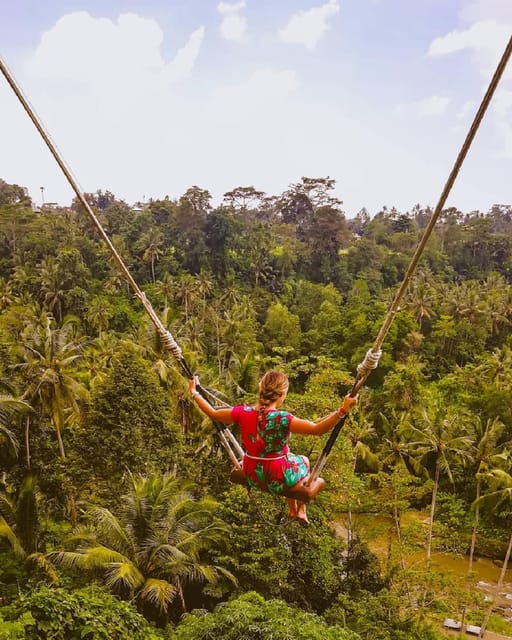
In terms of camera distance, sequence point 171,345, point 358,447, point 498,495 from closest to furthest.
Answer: point 171,345, point 498,495, point 358,447

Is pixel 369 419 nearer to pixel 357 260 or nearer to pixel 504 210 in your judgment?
Result: pixel 357 260

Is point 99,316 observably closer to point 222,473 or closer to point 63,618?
point 222,473

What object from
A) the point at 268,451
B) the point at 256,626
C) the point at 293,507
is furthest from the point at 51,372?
the point at 268,451

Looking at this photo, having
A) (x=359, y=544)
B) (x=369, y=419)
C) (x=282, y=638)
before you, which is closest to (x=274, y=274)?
(x=369, y=419)

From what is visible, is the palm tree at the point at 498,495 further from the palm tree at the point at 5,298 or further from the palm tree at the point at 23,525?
the palm tree at the point at 5,298

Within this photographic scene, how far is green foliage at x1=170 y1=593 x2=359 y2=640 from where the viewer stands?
21.9ft

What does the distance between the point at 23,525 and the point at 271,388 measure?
928 cm

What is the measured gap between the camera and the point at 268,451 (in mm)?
2725

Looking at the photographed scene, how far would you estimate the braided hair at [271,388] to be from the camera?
265 cm

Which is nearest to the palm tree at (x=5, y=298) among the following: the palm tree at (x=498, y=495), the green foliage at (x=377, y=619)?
the green foliage at (x=377, y=619)

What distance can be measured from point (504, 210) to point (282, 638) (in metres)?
70.9

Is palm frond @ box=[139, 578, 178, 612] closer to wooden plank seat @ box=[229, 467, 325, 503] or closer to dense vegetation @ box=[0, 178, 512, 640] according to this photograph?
dense vegetation @ box=[0, 178, 512, 640]

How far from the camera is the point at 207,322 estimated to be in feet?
109

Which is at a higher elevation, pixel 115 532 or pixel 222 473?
pixel 115 532
